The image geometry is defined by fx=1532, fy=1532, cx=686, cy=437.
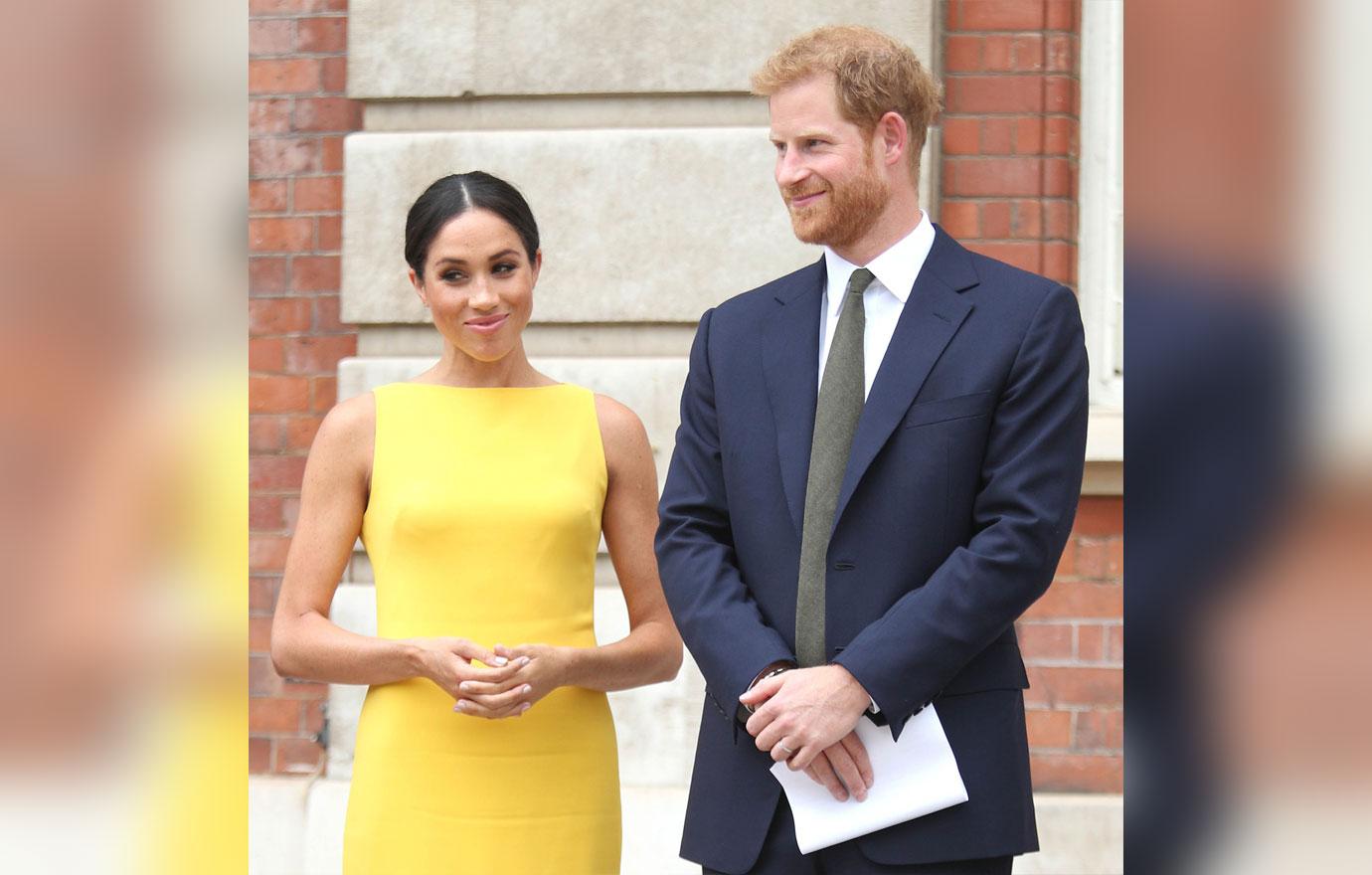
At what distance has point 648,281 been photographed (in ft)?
13.8

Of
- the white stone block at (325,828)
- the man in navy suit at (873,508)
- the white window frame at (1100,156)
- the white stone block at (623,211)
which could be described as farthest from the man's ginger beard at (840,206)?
the white stone block at (325,828)

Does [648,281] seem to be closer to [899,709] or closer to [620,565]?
[620,565]

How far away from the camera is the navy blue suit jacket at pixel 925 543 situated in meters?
2.09

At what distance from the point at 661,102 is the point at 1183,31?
3.64m

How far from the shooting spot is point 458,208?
2.54 meters

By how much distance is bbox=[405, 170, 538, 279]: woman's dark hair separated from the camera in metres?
2.54

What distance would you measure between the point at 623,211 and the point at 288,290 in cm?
103

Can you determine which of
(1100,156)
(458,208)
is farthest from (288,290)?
(1100,156)

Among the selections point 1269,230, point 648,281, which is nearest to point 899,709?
point 1269,230

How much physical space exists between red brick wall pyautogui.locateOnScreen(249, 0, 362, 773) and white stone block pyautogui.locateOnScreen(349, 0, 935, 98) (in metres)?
0.20

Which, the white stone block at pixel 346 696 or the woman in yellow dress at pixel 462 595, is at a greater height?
the woman in yellow dress at pixel 462 595

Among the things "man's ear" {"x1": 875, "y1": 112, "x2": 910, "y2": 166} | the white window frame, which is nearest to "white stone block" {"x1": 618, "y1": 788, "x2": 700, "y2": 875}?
the white window frame

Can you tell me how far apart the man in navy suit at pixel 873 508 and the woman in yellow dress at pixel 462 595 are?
0.31 metres

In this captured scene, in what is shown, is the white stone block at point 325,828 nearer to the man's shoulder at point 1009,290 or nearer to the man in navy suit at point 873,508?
the man in navy suit at point 873,508
